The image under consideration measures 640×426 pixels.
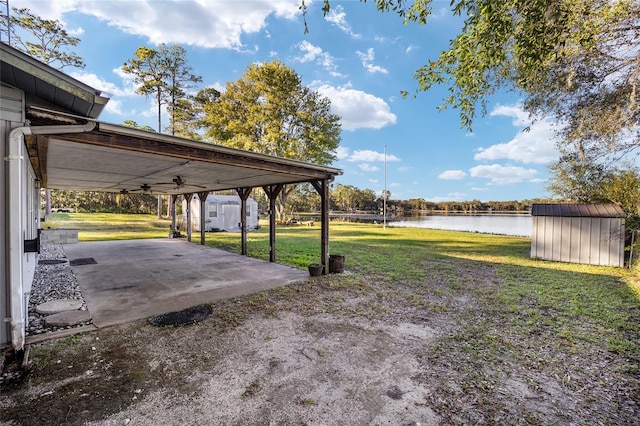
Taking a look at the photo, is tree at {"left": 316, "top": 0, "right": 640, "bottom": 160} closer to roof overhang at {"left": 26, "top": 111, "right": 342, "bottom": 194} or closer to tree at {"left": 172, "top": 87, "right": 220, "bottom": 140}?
roof overhang at {"left": 26, "top": 111, "right": 342, "bottom": 194}

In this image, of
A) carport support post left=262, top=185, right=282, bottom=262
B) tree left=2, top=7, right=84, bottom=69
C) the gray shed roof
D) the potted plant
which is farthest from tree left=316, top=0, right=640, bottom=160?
tree left=2, top=7, right=84, bottom=69

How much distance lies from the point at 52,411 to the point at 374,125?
27973 mm

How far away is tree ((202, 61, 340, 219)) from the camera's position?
19.8 m

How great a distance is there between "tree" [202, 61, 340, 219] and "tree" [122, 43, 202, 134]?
2.38 meters

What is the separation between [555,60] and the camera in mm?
3053

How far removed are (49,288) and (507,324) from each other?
7.46 m

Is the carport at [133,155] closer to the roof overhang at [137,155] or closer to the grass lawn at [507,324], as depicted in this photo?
the roof overhang at [137,155]

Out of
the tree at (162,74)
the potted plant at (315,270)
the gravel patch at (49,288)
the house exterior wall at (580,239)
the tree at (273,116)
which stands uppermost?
the tree at (162,74)

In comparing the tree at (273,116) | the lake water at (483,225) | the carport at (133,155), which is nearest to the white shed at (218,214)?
the tree at (273,116)

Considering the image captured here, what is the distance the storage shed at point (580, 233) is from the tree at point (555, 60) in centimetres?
179

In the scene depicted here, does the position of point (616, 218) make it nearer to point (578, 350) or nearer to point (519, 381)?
point (578, 350)

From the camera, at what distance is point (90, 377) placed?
7.98 feet

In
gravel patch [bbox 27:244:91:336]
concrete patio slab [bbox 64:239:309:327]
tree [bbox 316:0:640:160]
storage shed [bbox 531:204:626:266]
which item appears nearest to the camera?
tree [bbox 316:0:640:160]

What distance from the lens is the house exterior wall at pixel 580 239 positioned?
281 inches
